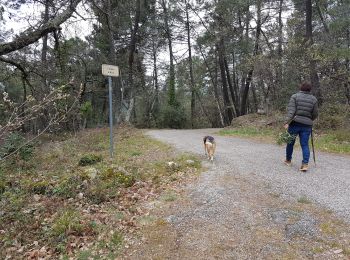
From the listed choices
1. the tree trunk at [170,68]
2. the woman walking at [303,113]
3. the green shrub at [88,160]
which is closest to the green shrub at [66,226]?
the green shrub at [88,160]

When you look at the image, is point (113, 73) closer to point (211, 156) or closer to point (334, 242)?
point (211, 156)

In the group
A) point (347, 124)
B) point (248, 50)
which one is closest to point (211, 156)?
point (347, 124)

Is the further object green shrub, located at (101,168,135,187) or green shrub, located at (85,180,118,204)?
green shrub, located at (101,168,135,187)

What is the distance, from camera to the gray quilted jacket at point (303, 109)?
7105mm

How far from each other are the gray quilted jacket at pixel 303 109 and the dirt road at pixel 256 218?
1138 millimetres

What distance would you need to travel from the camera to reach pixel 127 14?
66.8 ft

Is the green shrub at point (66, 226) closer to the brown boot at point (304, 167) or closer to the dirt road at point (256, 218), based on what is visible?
the dirt road at point (256, 218)

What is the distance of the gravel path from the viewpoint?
17.6 feet

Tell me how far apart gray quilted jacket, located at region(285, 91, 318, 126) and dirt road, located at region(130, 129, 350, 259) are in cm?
114

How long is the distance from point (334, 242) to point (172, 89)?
22.9 meters

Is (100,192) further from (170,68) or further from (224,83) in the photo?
(170,68)

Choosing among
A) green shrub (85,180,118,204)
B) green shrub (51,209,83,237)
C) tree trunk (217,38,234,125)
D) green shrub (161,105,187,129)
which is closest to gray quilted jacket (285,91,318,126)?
green shrub (85,180,118,204)

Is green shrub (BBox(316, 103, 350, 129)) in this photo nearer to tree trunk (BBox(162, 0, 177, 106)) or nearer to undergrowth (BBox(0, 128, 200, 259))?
undergrowth (BBox(0, 128, 200, 259))

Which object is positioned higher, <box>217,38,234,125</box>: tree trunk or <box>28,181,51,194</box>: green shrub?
<box>217,38,234,125</box>: tree trunk
